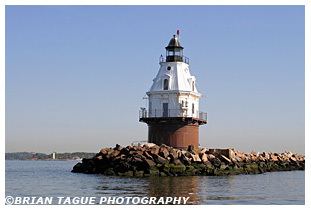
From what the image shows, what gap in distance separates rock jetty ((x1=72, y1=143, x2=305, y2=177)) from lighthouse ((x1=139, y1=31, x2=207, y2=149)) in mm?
837

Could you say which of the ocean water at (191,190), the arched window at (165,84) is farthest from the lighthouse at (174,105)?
the ocean water at (191,190)

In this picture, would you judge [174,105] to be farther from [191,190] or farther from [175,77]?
[191,190]

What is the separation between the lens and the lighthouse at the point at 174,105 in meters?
24.6

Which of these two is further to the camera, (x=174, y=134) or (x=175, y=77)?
(x=175, y=77)

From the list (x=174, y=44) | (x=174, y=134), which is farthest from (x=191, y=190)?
(x=174, y=44)

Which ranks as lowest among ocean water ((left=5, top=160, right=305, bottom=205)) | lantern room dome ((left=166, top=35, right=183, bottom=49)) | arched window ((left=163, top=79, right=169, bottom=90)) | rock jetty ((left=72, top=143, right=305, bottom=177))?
ocean water ((left=5, top=160, right=305, bottom=205))

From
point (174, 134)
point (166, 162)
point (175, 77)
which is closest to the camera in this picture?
point (166, 162)

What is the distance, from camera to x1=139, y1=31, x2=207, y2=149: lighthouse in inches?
970

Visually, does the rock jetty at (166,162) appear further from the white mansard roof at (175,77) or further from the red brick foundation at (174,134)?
the white mansard roof at (175,77)

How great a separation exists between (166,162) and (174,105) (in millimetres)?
3828

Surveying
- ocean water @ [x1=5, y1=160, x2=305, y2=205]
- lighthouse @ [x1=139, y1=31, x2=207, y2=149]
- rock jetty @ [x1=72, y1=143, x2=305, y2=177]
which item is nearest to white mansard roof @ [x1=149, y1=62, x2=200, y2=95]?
lighthouse @ [x1=139, y1=31, x2=207, y2=149]

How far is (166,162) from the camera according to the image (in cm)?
2177

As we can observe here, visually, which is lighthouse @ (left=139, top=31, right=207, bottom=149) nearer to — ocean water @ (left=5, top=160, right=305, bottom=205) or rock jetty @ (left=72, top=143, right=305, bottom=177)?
rock jetty @ (left=72, top=143, right=305, bottom=177)
